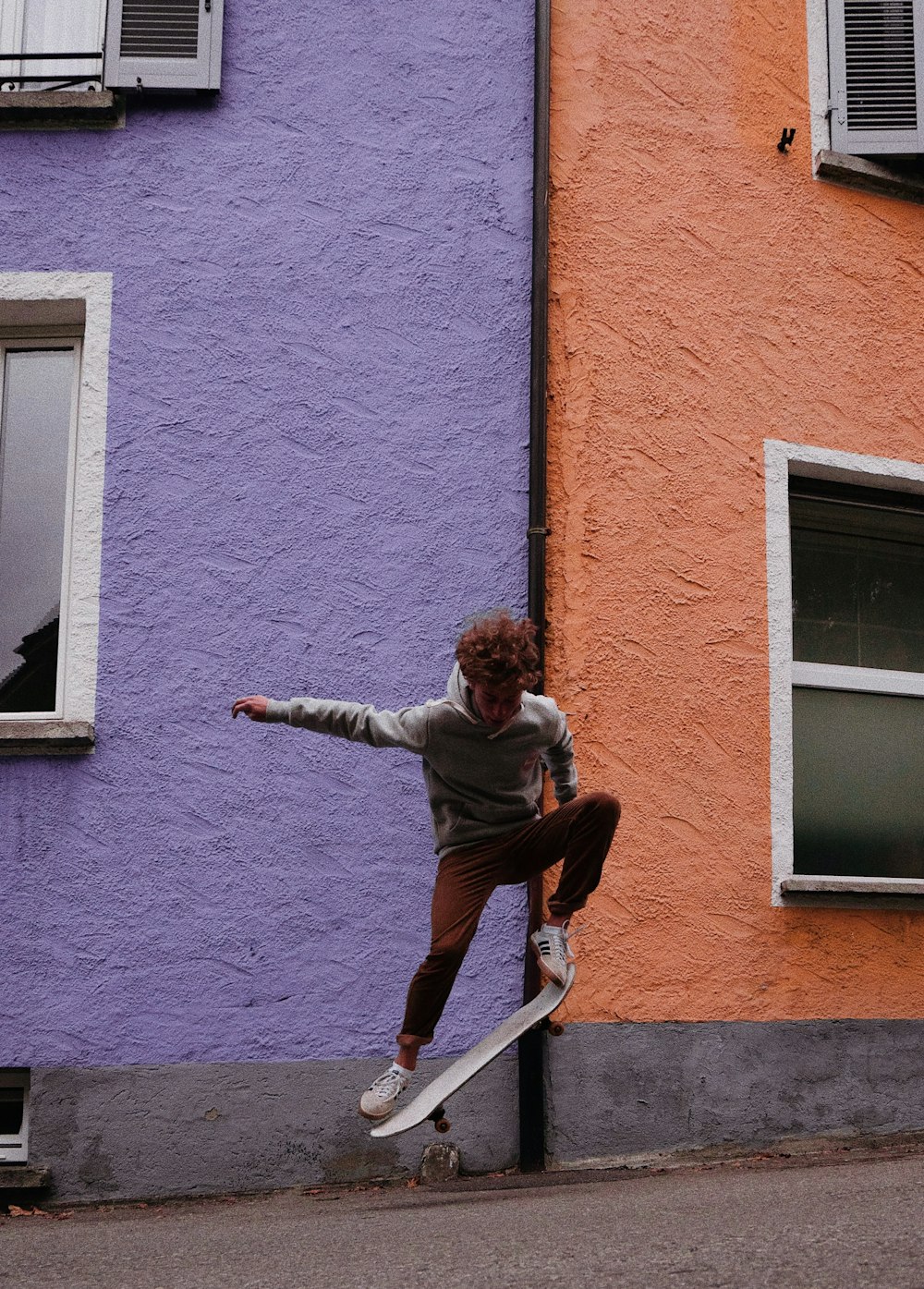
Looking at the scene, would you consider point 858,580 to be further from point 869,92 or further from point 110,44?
point 110,44

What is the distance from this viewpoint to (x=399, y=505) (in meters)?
6.43

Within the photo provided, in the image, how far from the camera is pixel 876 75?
7258mm

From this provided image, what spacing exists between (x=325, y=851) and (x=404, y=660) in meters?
0.83

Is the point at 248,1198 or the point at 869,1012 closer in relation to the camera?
the point at 248,1198

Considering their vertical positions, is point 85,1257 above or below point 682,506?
below

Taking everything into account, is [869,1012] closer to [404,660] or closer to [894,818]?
[894,818]

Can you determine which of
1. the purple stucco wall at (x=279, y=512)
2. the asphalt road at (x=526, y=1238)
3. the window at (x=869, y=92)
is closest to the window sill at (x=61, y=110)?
the purple stucco wall at (x=279, y=512)

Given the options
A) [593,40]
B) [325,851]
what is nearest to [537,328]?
[593,40]

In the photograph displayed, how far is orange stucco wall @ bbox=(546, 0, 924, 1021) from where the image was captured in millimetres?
6355

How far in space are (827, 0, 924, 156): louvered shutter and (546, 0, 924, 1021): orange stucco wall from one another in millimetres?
195

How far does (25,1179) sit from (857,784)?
3.80 m

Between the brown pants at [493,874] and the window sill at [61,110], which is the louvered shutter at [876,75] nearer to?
the window sill at [61,110]

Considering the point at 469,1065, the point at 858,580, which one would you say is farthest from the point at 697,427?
the point at 469,1065

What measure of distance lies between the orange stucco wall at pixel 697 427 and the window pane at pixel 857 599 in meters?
0.41
